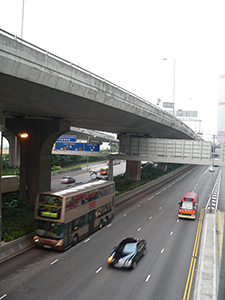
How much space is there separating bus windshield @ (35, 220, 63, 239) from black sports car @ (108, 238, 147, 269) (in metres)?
3.55

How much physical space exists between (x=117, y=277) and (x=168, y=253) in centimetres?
495

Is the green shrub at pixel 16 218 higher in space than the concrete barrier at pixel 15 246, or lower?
higher

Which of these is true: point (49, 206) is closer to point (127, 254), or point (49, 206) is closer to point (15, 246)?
point (15, 246)

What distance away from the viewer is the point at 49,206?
17.8m

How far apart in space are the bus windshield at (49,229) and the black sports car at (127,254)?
11.7 feet

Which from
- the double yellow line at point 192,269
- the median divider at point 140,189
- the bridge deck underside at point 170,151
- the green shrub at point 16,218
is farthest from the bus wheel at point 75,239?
the bridge deck underside at point 170,151

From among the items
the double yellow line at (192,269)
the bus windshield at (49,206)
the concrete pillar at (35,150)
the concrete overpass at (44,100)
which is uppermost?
the concrete overpass at (44,100)

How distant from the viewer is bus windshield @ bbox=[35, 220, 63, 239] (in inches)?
691

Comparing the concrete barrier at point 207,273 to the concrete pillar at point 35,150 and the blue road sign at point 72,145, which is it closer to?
the concrete pillar at point 35,150

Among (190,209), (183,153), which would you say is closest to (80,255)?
(190,209)

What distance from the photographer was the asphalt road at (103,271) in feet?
43.1

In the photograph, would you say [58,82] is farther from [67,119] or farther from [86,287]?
[67,119]

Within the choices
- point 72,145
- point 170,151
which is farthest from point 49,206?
point 72,145

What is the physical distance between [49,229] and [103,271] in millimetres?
4409
